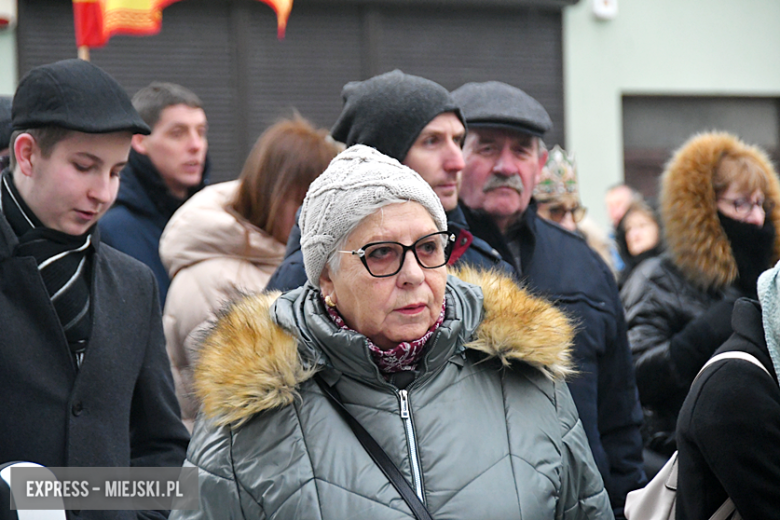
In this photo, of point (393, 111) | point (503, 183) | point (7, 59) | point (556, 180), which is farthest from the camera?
point (7, 59)

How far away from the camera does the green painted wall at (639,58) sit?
10094mm

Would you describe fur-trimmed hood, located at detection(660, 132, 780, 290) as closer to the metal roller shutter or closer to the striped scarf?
the striped scarf

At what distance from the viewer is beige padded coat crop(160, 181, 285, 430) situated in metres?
3.54

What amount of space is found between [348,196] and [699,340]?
1863 mm

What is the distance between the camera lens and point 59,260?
8.23 feet

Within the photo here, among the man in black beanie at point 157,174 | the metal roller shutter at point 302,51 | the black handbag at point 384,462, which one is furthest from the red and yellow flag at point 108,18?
the black handbag at point 384,462

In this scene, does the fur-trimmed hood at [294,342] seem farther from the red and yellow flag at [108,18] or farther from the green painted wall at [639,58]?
the green painted wall at [639,58]

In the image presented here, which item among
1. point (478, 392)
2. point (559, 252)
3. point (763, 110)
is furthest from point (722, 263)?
point (763, 110)

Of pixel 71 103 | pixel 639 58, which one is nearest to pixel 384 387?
pixel 71 103

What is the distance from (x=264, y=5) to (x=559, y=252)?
22.2 feet

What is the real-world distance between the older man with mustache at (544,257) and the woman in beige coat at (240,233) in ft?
2.08

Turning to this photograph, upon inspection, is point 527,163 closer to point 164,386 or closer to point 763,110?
point 164,386

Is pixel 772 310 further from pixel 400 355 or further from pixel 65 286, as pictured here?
pixel 65 286

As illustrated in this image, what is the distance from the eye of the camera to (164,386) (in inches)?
108
